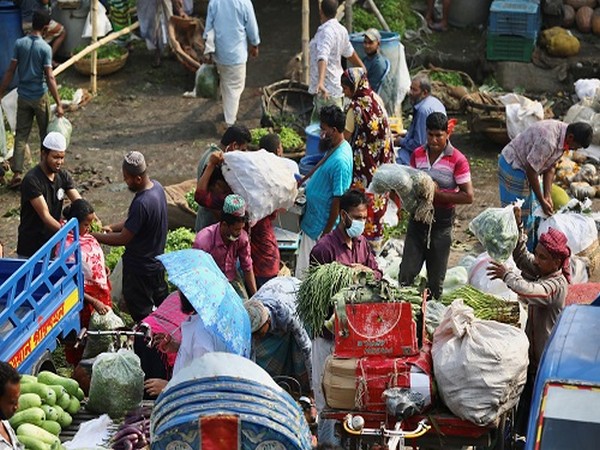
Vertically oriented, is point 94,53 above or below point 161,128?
above

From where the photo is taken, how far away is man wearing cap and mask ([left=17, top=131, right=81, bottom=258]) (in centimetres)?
866

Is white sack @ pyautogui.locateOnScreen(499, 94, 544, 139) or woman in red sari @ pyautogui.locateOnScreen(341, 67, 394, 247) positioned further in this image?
white sack @ pyautogui.locateOnScreen(499, 94, 544, 139)

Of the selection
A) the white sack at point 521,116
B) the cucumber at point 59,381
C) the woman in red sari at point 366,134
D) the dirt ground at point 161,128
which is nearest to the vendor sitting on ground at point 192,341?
the cucumber at point 59,381

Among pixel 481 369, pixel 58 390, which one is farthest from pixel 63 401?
pixel 481 369

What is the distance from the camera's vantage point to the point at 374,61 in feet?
41.9

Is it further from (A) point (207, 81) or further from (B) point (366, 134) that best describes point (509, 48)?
(B) point (366, 134)

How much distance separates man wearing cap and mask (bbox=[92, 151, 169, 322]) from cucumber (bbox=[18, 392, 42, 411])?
1881 mm

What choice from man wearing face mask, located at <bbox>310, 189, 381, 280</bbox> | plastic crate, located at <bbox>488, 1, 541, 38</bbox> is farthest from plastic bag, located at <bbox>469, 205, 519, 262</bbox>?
plastic crate, located at <bbox>488, 1, 541, 38</bbox>

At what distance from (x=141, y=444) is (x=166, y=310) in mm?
975

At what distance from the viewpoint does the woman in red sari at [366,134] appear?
33.3 feet

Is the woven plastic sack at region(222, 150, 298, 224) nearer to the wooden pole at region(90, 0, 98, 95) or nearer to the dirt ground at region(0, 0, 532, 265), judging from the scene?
the dirt ground at region(0, 0, 532, 265)

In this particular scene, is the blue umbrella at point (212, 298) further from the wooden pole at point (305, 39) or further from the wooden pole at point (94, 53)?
the wooden pole at point (94, 53)

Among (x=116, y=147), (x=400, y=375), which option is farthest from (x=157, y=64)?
(x=400, y=375)

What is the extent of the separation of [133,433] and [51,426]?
0.46 metres
